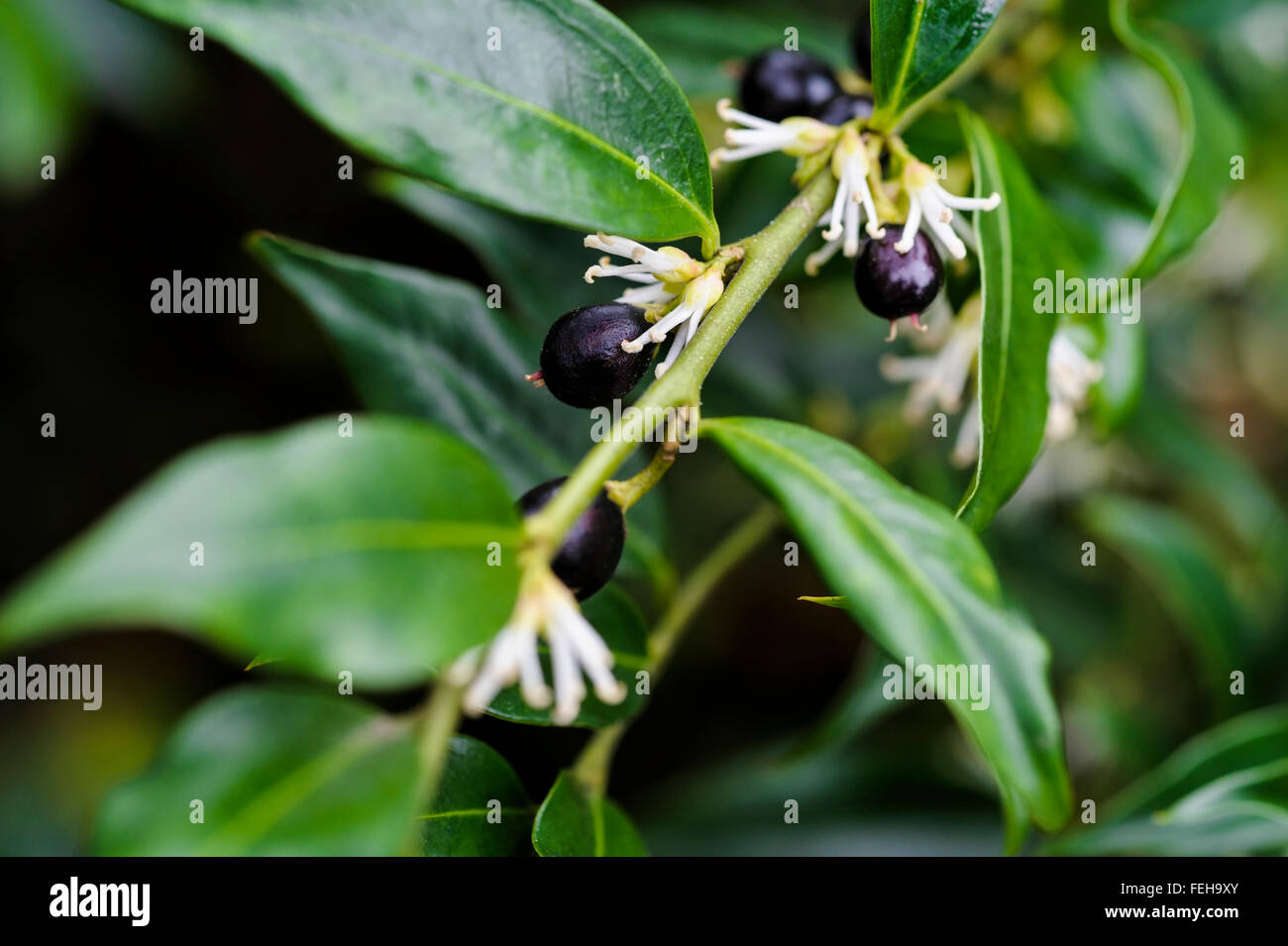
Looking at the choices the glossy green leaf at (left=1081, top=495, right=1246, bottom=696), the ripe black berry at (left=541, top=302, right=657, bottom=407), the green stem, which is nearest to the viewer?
the green stem

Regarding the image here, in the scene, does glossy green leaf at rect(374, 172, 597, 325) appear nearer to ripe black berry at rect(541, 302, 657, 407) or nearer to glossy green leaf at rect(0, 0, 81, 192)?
ripe black berry at rect(541, 302, 657, 407)

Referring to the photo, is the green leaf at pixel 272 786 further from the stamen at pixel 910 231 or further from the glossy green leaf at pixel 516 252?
the glossy green leaf at pixel 516 252

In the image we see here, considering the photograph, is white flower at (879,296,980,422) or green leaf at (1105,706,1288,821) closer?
white flower at (879,296,980,422)

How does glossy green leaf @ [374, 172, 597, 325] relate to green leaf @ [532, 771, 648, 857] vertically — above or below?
above

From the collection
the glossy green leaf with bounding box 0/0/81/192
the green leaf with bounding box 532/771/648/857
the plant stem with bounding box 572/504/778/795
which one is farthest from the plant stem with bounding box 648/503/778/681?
the glossy green leaf with bounding box 0/0/81/192

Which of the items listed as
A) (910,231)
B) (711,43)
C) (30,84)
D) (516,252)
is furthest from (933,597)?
(30,84)

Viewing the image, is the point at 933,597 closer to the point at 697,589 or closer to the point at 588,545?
the point at 588,545

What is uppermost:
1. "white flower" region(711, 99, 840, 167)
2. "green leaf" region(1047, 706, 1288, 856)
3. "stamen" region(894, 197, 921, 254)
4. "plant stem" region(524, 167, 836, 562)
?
"white flower" region(711, 99, 840, 167)
